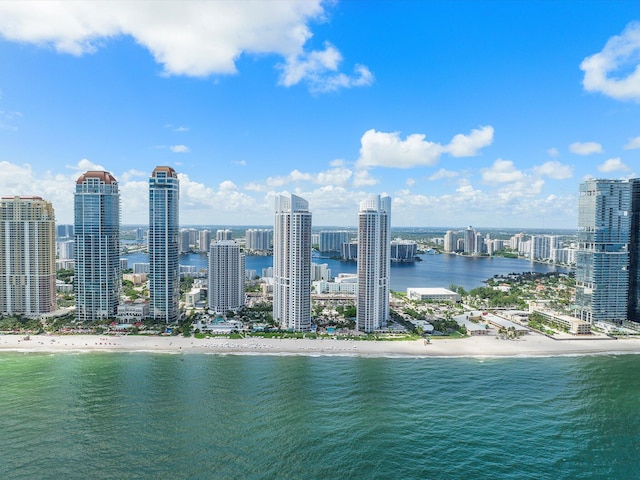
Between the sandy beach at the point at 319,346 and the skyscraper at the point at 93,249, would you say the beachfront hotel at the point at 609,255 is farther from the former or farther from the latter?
the skyscraper at the point at 93,249

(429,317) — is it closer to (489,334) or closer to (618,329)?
(489,334)

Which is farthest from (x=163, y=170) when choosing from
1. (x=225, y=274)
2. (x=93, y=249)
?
(x=225, y=274)

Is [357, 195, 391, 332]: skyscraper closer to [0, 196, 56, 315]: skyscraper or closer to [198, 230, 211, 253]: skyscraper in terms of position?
[0, 196, 56, 315]: skyscraper

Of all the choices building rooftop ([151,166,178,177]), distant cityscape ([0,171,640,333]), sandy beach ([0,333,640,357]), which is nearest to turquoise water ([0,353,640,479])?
sandy beach ([0,333,640,357])

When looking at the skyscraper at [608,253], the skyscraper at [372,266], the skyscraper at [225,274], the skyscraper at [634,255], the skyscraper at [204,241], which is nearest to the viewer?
the skyscraper at [372,266]

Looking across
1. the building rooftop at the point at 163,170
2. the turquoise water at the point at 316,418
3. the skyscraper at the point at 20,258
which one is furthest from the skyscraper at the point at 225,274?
the skyscraper at the point at 20,258

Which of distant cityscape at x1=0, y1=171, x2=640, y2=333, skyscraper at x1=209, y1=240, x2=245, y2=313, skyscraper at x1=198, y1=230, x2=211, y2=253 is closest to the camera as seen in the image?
distant cityscape at x1=0, y1=171, x2=640, y2=333

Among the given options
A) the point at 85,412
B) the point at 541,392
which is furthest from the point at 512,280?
the point at 85,412
